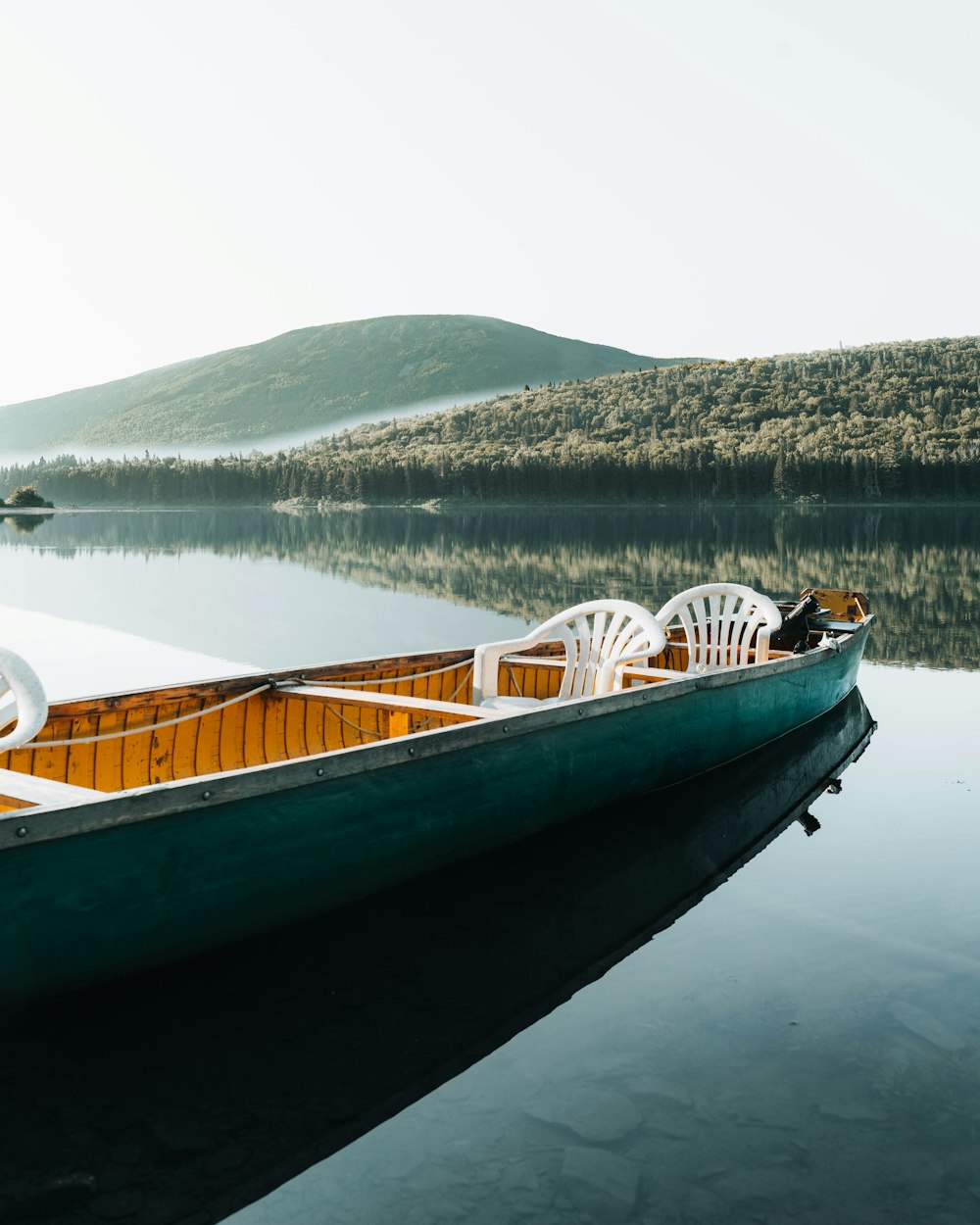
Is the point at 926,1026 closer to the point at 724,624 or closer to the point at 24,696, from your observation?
the point at 24,696

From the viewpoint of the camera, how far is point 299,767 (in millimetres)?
5496

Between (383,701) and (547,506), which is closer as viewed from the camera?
(383,701)

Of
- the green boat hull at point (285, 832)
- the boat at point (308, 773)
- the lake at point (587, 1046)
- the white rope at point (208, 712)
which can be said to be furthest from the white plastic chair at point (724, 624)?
the green boat hull at point (285, 832)

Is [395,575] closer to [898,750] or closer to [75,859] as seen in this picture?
[898,750]

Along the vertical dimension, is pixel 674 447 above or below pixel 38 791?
above

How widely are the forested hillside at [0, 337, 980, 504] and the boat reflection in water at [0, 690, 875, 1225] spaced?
11743 cm

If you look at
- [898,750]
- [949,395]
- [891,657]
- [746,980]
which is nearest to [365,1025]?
[746,980]

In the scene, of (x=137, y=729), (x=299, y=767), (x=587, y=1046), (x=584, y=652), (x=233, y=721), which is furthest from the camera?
(x=584, y=652)

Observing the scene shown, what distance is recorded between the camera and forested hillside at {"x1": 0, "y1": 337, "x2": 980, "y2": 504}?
394 feet

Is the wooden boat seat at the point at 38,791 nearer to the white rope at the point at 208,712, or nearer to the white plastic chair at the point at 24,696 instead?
the white plastic chair at the point at 24,696

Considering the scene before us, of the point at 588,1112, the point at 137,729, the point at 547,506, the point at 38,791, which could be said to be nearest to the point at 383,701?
the point at 137,729

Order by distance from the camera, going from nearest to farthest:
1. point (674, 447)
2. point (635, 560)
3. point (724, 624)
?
point (724, 624)
point (635, 560)
point (674, 447)

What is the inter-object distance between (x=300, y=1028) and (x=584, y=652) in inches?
197

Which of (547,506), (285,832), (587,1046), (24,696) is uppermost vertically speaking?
(547,506)
